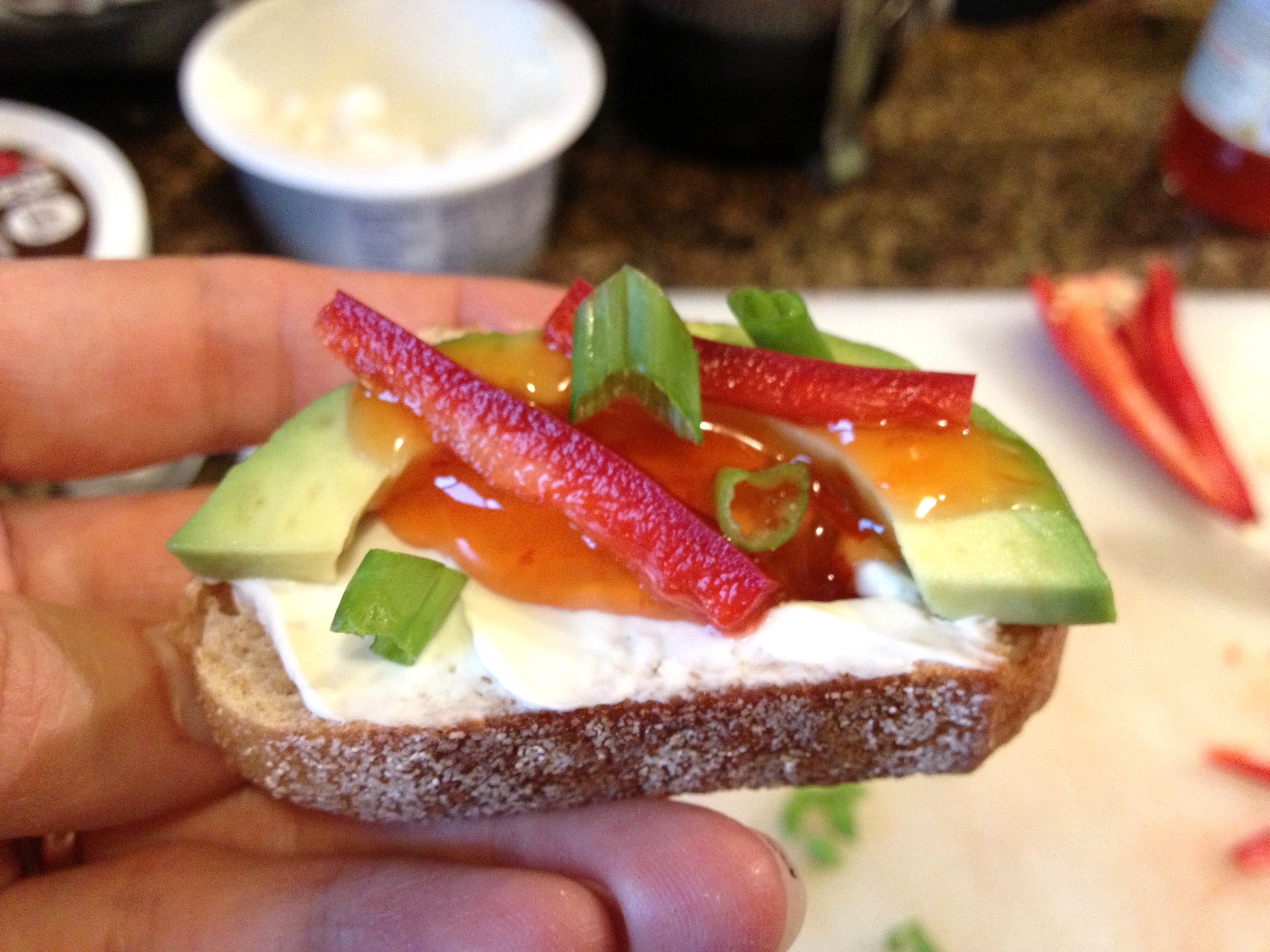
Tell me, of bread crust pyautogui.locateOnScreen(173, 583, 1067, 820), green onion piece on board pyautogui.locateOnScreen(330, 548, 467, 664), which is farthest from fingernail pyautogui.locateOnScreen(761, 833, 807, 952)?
green onion piece on board pyautogui.locateOnScreen(330, 548, 467, 664)

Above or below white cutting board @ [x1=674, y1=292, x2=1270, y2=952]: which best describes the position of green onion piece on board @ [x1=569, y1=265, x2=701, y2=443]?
above

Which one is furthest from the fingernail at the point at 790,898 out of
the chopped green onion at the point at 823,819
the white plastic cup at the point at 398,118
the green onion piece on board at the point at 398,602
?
the white plastic cup at the point at 398,118

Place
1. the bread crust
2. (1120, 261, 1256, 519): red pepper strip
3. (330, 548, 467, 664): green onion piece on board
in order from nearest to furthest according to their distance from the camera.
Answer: (330, 548, 467, 664): green onion piece on board, the bread crust, (1120, 261, 1256, 519): red pepper strip

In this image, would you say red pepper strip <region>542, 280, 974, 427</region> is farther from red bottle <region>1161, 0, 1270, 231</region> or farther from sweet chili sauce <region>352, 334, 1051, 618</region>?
red bottle <region>1161, 0, 1270, 231</region>

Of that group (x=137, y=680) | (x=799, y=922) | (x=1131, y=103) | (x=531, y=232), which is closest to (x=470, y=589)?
(x=137, y=680)

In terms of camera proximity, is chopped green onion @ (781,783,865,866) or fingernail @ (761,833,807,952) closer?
fingernail @ (761,833,807,952)

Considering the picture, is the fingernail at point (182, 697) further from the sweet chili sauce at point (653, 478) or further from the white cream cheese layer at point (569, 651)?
the sweet chili sauce at point (653, 478)

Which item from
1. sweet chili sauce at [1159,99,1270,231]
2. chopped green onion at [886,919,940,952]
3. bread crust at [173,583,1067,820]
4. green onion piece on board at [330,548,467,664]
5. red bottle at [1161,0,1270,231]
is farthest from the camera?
sweet chili sauce at [1159,99,1270,231]
